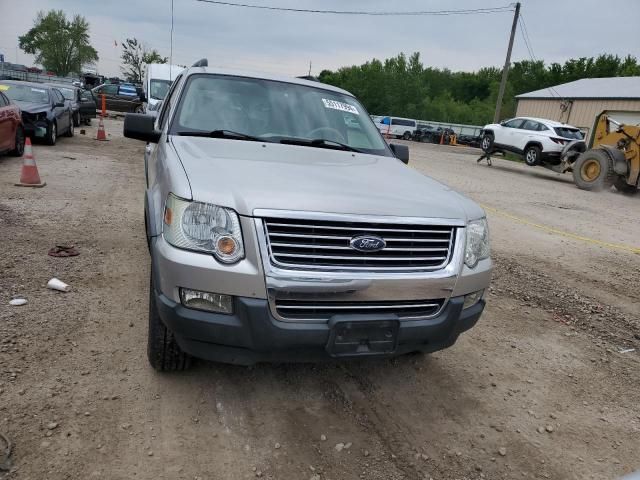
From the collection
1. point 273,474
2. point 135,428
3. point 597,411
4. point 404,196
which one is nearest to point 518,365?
point 597,411

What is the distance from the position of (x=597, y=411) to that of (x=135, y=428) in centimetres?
275

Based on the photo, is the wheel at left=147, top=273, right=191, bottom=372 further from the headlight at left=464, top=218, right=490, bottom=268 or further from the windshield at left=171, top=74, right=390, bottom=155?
the headlight at left=464, top=218, right=490, bottom=268

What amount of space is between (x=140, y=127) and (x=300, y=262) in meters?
2.16

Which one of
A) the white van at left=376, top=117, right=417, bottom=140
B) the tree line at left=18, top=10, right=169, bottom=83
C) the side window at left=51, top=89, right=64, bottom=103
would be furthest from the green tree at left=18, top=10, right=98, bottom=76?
the side window at left=51, top=89, right=64, bottom=103

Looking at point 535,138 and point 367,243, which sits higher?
point 535,138

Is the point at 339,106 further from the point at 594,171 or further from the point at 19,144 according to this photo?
the point at 594,171

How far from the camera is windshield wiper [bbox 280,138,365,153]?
3635mm

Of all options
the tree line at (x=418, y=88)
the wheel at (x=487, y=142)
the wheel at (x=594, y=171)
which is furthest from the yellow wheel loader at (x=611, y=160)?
the tree line at (x=418, y=88)

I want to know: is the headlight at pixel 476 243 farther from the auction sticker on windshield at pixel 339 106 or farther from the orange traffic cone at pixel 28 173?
the orange traffic cone at pixel 28 173

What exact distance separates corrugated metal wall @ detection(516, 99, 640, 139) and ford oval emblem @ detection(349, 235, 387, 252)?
2904 cm

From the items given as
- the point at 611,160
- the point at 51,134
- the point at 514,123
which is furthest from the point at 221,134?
the point at 514,123

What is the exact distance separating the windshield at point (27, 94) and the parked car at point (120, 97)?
1099 cm

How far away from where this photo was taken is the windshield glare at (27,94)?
11.5 meters

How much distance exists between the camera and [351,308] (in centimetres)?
245
